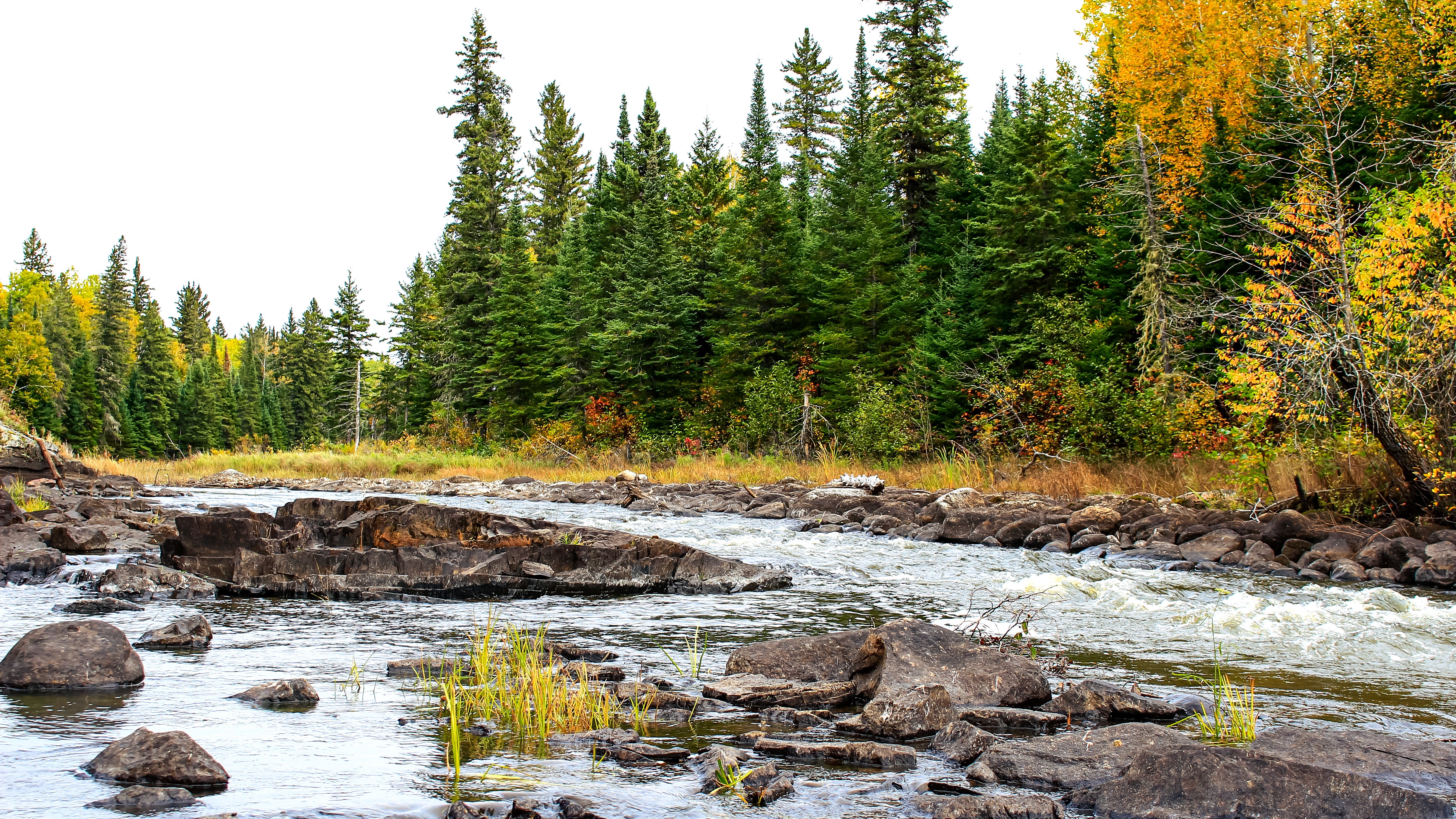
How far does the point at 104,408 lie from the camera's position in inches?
2822

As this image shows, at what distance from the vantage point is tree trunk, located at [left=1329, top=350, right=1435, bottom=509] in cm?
1207

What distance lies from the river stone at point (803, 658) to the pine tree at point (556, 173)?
5217 centimetres

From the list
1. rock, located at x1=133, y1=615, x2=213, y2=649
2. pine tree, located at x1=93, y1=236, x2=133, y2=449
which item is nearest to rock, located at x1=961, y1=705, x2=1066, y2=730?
rock, located at x1=133, y1=615, x2=213, y2=649

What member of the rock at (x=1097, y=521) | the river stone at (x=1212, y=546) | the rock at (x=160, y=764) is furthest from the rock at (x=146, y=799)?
the rock at (x=1097, y=521)

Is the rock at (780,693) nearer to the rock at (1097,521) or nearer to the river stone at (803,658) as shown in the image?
the river stone at (803,658)

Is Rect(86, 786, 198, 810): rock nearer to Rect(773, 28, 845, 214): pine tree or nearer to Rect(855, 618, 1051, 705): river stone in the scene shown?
Rect(855, 618, 1051, 705): river stone

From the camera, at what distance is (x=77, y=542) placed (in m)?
12.5

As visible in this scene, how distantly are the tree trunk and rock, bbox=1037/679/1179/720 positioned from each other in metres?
8.49

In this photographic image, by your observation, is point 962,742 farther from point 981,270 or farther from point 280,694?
point 981,270

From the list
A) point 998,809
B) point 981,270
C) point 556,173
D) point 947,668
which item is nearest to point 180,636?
point 947,668

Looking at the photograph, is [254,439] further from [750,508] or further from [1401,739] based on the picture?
[1401,739]

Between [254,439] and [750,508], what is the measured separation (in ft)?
237

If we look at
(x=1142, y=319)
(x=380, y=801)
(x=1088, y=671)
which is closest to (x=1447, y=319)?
(x=1088, y=671)

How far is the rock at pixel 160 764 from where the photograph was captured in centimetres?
399
